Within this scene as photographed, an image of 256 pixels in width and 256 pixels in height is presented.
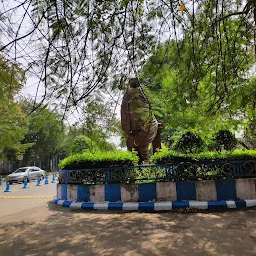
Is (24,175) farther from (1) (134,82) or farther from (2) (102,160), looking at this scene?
(1) (134,82)

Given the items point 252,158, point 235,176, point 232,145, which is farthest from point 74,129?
point 232,145

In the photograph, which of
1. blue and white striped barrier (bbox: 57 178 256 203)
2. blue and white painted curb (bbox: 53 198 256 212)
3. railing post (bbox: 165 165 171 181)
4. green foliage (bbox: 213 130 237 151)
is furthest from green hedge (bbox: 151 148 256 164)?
green foliage (bbox: 213 130 237 151)

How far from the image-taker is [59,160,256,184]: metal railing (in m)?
7.04

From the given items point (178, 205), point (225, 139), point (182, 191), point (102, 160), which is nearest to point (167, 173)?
point (182, 191)

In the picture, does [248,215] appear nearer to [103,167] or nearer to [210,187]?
[210,187]

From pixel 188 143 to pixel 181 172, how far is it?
6046 millimetres

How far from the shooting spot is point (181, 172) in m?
7.25

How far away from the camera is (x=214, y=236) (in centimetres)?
427

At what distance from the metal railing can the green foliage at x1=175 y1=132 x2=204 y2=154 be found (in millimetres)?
5780

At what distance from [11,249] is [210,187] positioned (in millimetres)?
4671

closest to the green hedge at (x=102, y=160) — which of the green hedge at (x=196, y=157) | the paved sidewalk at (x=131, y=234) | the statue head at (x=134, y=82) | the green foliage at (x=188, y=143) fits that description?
the green hedge at (x=196, y=157)

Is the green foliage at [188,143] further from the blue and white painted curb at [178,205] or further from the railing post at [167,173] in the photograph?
the blue and white painted curb at [178,205]

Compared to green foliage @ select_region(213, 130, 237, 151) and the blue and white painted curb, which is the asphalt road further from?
green foliage @ select_region(213, 130, 237, 151)

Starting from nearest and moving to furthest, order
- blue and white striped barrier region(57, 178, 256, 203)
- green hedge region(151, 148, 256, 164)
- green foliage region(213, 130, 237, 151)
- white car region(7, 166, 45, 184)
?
blue and white striped barrier region(57, 178, 256, 203) < green hedge region(151, 148, 256, 164) < green foliage region(213, 130, 237, 151) < white car region(7, 166, 45, 184)
